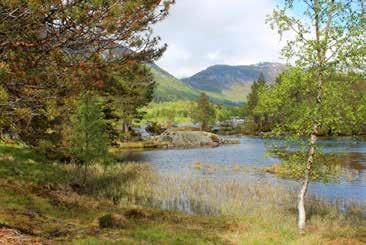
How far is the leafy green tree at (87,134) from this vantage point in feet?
96.9

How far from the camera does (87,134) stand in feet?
98.1

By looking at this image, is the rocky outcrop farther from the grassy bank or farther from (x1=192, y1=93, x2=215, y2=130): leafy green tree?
(x1=192, y1=93, x2=215, y2=130): leafy green tree

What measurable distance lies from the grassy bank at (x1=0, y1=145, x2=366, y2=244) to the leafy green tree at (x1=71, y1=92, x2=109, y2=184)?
2.25m

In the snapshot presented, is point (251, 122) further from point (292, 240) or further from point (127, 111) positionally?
point (292, 240)

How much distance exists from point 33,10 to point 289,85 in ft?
42.9

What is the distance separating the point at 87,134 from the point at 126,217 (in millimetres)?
11863

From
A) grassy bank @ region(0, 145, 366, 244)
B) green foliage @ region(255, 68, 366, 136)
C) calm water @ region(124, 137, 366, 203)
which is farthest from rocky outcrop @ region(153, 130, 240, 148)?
green foliage @ region(255, 68, 366, 136)

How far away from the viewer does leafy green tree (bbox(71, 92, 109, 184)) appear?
96.9 feet

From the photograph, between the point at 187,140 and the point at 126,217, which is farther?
the point at 187,140

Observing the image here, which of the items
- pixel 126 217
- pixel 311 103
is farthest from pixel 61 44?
pixel 311 103

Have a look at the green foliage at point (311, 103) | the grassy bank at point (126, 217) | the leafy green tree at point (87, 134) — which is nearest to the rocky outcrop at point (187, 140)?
the leafy green tree at point (87, 134)

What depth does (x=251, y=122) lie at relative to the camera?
14262cm

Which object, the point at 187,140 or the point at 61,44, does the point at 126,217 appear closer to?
the point at 61,44

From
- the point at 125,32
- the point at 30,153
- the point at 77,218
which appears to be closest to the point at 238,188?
the point at 77,218
